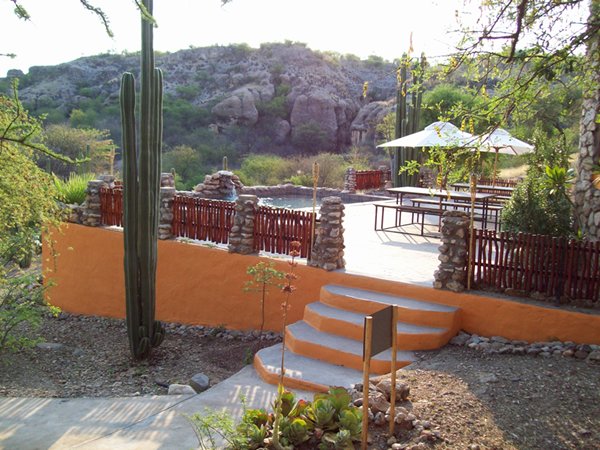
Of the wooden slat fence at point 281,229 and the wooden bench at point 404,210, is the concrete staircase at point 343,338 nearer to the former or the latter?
the wooden slat fence at point 281,229

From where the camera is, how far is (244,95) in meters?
47.4

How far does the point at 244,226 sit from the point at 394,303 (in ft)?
9.87

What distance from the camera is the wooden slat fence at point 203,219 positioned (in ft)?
33.7

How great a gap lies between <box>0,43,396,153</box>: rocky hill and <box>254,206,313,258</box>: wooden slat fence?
33706mm

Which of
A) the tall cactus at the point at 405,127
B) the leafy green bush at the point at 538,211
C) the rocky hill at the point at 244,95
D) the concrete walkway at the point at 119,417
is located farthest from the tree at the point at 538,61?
the rocky hill at the point at 244,95

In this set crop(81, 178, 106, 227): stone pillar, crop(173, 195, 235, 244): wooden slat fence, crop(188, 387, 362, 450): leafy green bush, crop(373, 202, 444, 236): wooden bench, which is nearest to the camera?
crop(188, 387, 362, 450): leafy green bush

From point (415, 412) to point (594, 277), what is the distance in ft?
10.9

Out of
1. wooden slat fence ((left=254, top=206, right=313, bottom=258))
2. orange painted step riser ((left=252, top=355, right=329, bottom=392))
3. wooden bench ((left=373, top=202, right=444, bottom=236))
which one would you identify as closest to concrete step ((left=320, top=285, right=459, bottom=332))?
wooden slat fence ((left=254, top=206, right=313, bottom=258))

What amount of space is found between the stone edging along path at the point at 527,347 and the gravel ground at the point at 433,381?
4.9 inches

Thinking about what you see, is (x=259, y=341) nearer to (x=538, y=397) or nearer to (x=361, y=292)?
(x=361, y=292)

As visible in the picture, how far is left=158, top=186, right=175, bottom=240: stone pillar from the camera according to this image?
1075 cm

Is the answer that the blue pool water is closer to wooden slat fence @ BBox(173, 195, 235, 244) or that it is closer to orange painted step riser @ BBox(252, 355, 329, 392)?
wooden slat fence @ BBox(173, 195, 235, 244)

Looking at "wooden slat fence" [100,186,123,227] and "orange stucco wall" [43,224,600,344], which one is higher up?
"wooden slat fence" [100,186,123,227]

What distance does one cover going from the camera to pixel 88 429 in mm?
6090
